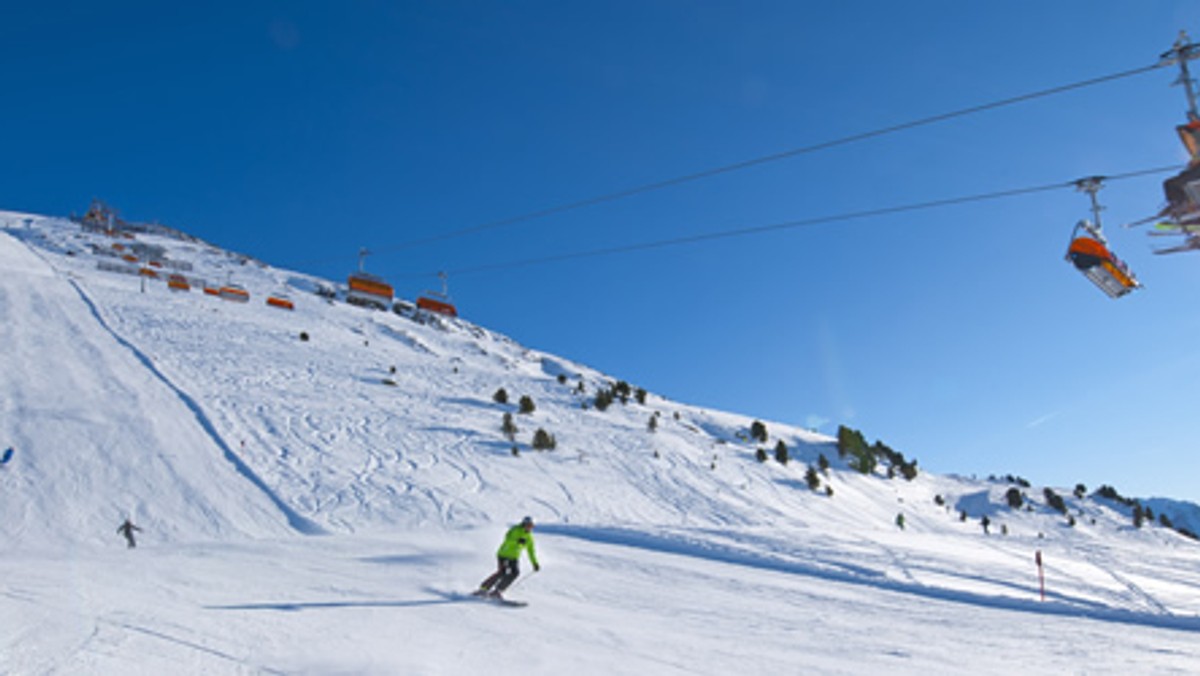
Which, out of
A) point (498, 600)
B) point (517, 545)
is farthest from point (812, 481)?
point (498, 600)

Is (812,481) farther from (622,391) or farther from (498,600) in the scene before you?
(498,600)

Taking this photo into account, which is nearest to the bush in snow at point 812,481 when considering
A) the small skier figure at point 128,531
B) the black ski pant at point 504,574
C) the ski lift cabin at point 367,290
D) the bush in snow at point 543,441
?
the bush in snow at point 543,441

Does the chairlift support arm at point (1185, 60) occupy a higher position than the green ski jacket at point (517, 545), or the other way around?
the chairlift support arm at point (1185, 60)

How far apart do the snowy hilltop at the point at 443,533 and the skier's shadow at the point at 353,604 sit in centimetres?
5

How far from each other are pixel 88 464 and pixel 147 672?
14.3m

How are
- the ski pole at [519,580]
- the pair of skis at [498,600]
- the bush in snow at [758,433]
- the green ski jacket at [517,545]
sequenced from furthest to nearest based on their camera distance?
the bush in snow at [758,433], the ski pole at [519,580], the green ski jacket at [517,545], the pair of skis at [498,600]

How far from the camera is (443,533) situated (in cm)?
1399

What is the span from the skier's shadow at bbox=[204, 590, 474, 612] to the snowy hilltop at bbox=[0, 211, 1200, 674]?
53 millimetres

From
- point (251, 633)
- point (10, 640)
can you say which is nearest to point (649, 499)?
point (251, 633)

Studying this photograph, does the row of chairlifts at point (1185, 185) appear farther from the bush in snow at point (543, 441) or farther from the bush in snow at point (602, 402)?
the bush in snow at point (602, 402)

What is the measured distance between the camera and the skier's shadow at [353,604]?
7.52 meters

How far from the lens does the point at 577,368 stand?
58.9 meters

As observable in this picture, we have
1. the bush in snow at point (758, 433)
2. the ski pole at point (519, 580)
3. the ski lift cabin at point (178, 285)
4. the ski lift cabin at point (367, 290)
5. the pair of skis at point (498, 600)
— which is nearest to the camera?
the pair of skis at point (498, 600)

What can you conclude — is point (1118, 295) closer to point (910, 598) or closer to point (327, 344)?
point (910, 598)
